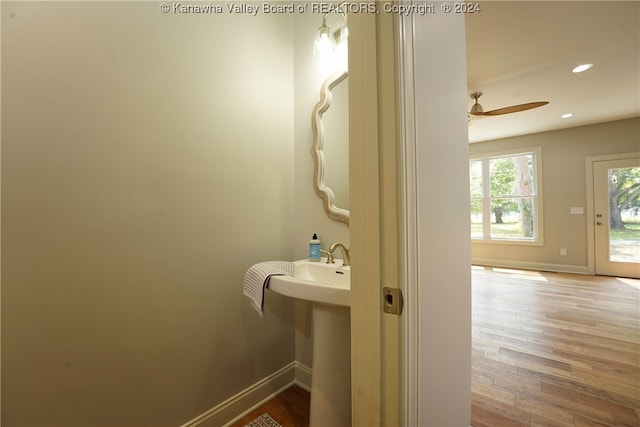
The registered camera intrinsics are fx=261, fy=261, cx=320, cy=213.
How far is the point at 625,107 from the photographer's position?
11.9 ft

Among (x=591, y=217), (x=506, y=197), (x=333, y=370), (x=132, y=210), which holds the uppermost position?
(x=506, y=197)

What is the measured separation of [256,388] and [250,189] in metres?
1.17

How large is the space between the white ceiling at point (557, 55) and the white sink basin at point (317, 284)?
2.19 m

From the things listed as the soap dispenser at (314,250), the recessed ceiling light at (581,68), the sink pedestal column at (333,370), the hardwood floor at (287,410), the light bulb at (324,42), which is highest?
the recessed ceiling light at (581,68)

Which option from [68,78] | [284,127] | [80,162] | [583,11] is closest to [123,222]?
[80,162]

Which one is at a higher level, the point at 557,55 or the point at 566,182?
the point at 557,55

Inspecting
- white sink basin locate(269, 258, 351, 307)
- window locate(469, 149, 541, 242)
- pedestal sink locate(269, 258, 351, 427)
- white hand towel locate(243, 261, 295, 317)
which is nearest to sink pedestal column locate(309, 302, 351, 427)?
pedestal sink locate(269, 258, 351, 427)

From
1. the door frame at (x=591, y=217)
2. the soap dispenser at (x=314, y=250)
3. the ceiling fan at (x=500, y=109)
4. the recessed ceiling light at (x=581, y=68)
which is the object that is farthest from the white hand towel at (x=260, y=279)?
the door frame at (x=591, y=217)

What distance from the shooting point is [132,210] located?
1.12 meters

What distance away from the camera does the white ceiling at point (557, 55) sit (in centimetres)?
197

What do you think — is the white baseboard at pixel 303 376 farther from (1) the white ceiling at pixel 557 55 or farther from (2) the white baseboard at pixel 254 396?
(1) the white ceiling at pixel 557 55

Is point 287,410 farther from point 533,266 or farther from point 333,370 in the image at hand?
point 533,266

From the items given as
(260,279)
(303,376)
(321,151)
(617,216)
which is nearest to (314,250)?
(260,279)

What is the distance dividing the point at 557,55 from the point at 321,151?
2.63 metres
